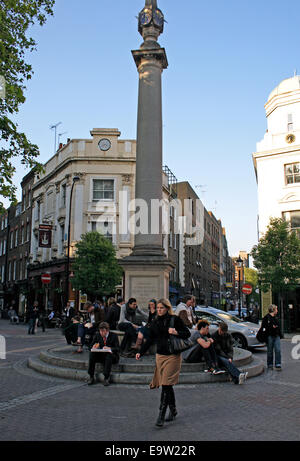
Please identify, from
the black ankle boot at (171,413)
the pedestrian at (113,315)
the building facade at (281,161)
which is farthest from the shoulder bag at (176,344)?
the building facade at (281,161)

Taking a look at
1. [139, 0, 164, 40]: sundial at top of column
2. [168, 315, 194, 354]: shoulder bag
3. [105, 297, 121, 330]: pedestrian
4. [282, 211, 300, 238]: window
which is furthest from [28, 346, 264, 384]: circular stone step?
[282, 211, 300, 238]: window

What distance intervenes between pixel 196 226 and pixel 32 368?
45070 millimetres

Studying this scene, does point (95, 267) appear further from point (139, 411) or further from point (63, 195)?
point (139, 411)

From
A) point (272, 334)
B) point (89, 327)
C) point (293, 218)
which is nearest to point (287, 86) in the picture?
point (293, 218)

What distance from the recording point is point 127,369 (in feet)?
30.2

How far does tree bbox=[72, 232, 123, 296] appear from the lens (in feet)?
89.5

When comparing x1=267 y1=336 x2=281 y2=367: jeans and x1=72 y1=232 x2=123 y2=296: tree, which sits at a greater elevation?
x1=72 y1=232 x2=123 y2=296: tree

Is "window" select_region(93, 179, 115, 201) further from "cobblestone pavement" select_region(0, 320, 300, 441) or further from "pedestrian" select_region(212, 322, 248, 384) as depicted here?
"pedestrian" select_region(212, 322, 248, 384)

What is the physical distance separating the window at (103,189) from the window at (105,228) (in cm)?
208

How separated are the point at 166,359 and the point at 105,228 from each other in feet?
88.9

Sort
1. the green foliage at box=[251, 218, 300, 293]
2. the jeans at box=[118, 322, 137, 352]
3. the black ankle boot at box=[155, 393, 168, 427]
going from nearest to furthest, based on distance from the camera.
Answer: the black ankle boot at box=[155, 393, 168, 427] → the jeans at box=[118, 322, 137, 352] → the green foliage at box=[251, 218, 300, 293]

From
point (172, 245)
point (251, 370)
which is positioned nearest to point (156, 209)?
point (251, 370)

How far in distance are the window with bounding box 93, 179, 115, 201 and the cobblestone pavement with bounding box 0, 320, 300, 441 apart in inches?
965

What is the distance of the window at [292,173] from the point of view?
30.5m
